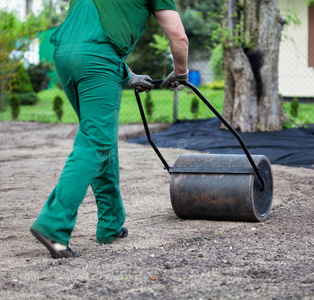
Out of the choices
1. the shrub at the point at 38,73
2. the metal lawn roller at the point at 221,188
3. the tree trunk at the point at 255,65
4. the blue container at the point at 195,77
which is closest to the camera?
the metal lawn roller at the point at 221,188

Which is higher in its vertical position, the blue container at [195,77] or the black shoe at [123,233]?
the black shoe at [123,233]

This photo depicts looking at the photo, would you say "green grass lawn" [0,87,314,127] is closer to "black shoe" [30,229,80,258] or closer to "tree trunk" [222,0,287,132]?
"tree trunk" [222,0,287,132]

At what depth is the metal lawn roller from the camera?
3553 millimetres

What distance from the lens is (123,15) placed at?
2820 millimetres

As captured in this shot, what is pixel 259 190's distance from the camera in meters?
3.69

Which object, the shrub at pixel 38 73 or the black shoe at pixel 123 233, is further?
the shrub at pixel 38 73

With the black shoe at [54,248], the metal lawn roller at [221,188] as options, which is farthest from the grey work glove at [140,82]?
the black shoe at [54,248]

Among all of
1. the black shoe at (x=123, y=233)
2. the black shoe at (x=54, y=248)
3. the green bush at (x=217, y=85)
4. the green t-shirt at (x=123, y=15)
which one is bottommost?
the green bush at (x=217, y=85)

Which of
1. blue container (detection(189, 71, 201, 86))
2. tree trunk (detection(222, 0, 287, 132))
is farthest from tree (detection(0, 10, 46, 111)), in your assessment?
blue container (detection(189, 71, 201, 86))

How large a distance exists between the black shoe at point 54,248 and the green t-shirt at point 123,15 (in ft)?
3.47

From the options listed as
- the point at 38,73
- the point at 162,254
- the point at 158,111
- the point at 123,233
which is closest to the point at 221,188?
the point at 123,233

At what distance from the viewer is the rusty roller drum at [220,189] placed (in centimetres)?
356

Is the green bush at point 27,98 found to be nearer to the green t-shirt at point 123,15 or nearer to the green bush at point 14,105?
the green bush at point 14,105

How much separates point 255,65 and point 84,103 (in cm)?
663
